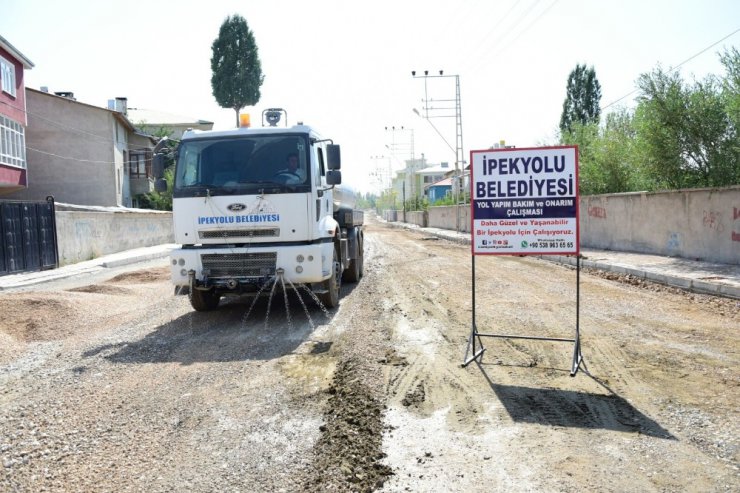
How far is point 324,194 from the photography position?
9508mm

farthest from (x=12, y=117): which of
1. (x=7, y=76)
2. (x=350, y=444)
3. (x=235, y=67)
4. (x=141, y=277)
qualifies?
(x=235, y=67)

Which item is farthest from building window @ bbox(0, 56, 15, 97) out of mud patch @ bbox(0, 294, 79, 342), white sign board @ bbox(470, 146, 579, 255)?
white sign board @ bbox(470, 146, 579, 255)

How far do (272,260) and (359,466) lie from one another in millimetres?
5028

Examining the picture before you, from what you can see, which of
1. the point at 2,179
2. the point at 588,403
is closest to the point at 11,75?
the point at 2,179

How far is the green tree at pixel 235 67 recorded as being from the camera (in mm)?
59500

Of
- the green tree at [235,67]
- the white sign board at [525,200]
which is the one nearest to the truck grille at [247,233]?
the white sign board at [525,200]

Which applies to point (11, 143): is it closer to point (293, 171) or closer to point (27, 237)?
point (27, 237)

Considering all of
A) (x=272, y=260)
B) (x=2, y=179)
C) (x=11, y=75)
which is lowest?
(x=272, y=260)

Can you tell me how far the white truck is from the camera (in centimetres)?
852

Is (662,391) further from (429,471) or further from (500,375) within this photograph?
(429,471)

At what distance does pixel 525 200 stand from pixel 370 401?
8.64ft

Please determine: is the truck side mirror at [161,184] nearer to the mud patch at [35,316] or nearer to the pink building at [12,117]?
the mud patch at [35,316]

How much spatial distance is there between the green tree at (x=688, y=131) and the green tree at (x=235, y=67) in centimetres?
4804

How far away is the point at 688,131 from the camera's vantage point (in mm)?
16484
